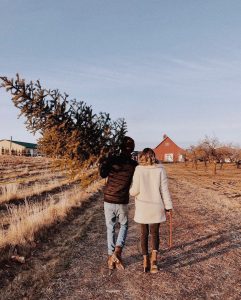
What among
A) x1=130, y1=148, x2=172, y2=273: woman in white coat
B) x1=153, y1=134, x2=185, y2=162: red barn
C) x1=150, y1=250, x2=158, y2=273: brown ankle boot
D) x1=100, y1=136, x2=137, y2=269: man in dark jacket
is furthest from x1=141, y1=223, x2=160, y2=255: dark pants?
x1=153, y1=134, x2=185, y2=162: red barn

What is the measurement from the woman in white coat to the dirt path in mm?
470

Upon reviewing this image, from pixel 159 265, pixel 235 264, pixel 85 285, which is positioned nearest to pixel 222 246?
pixel 235 264

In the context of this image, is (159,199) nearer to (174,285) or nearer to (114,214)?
(114,214)

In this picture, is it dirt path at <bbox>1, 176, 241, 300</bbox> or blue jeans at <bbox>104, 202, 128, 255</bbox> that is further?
blue jeans at <bbox>104, 202, 128, 255</bbox>

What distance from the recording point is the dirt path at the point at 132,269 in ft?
16.5

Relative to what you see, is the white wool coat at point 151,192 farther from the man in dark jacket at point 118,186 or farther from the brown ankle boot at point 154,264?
the brown ankle boot at point 154,264

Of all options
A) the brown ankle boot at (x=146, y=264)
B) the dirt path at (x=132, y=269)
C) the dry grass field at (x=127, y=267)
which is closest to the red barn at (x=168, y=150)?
the dry grass field at (x=127, y=267)

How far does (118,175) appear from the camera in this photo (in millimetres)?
6184

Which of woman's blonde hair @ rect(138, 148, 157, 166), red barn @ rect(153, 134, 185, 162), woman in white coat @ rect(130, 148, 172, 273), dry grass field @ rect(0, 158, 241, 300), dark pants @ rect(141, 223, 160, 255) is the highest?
red barn @ rect(153, 134, 185, 162)

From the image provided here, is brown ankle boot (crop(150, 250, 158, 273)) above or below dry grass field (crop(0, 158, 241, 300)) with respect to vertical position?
above

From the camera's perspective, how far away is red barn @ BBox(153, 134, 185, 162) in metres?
83.1

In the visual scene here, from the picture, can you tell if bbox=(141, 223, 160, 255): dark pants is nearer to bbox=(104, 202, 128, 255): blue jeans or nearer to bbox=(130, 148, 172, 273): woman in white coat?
bbox=(130, 148, 172, 273): woman in white coat

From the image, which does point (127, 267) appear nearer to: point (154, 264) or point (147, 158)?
point (154, 264)

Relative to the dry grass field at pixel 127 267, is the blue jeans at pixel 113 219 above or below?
above
